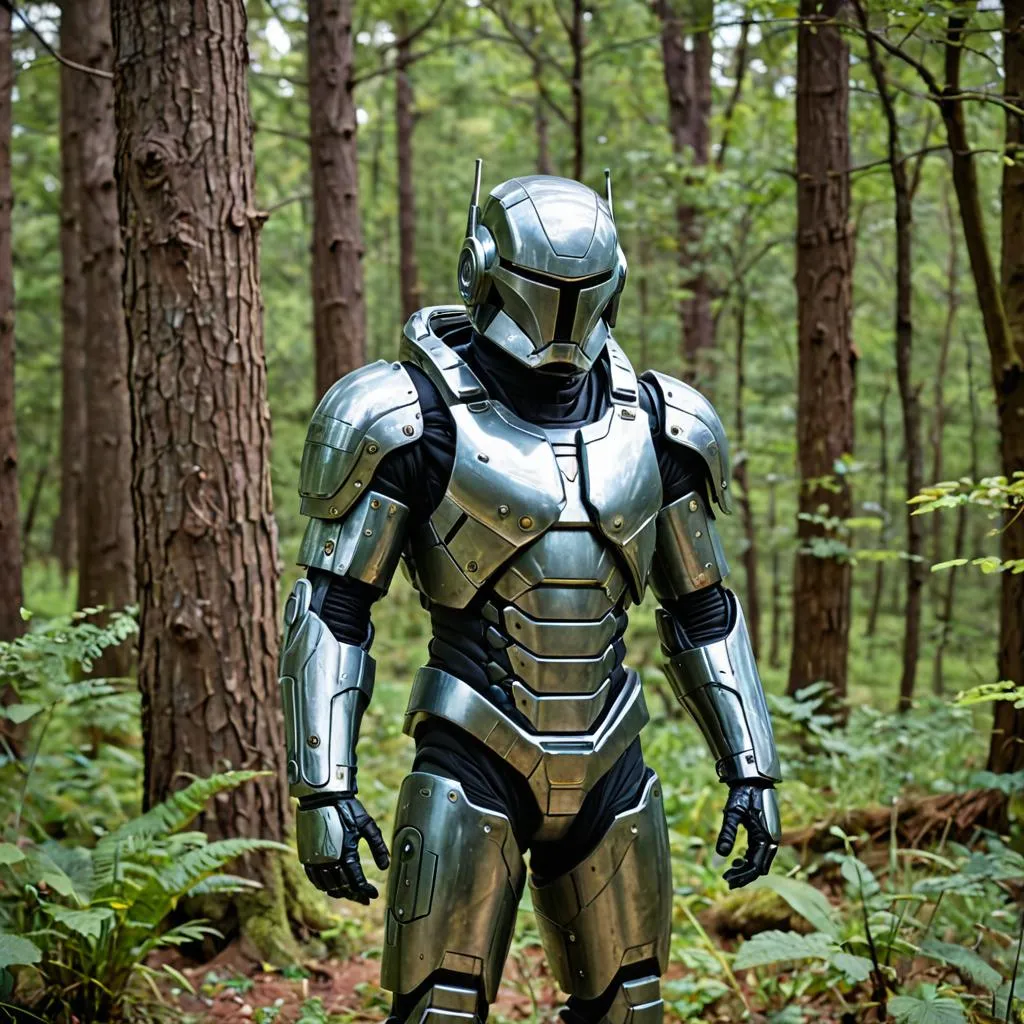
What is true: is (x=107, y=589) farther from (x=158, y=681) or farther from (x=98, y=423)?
(x=158, y=681)

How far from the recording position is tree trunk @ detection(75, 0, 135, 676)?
733cm

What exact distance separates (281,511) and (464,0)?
6671 mm

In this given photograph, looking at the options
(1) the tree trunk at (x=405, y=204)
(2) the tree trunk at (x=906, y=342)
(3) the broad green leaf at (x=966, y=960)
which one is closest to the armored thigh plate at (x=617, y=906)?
(3) the broad green leaf at (x=966, y=960)

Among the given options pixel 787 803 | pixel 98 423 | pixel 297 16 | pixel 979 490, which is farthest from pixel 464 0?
pixel 979 490

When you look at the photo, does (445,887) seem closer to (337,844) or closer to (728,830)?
(337,844)

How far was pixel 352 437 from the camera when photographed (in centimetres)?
273

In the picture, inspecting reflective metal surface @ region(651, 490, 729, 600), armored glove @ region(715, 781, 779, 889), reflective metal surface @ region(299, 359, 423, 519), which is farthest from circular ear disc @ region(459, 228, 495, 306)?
armored glove @ region(715, 781, 779, 889)

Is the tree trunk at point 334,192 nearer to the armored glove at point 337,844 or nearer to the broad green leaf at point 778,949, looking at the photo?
the broad green leaf at point 778,949

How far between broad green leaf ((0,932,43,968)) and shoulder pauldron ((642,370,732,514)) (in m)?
2.28

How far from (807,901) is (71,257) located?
8.88 m

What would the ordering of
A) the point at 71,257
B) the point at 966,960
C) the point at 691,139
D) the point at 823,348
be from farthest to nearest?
the point at 691,139 → the point at 71,257 → the point at 823,348 → the point at 966,960

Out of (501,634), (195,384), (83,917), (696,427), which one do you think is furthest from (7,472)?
(696,427)

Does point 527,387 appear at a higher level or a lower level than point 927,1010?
higher

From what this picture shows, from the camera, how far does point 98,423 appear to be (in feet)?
24.6
